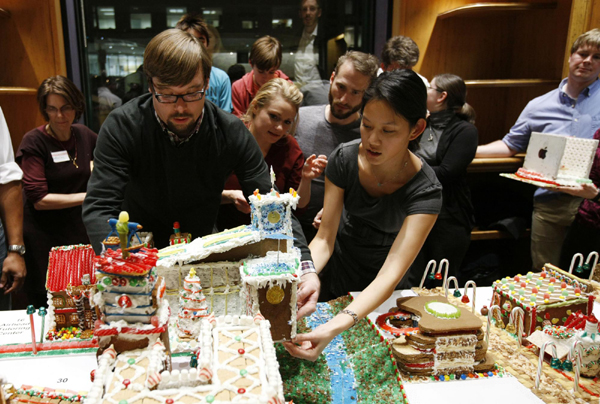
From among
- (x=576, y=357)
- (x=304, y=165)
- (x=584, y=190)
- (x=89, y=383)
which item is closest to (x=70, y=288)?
(x=89, y=383)

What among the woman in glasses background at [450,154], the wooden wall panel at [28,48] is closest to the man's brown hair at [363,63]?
the woman in glasses background at [450,154]

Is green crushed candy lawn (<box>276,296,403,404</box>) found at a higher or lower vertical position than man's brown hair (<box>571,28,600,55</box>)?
lower

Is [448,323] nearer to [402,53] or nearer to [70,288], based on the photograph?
[70,288]

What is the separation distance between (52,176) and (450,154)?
9.15 ft

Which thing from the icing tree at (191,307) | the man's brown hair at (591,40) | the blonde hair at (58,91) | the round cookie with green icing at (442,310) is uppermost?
the man's brown hair at (591,40)

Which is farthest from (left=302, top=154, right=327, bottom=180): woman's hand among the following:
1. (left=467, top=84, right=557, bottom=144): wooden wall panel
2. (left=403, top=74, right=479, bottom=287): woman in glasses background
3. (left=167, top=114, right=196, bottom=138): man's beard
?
(left=467, top=84, right=557, bottom=144): wooden wall panel

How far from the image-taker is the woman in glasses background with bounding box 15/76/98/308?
3.01m

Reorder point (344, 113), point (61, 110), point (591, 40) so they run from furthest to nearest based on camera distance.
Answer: point (591, 40)
point (61, 110)
point (344, 113)

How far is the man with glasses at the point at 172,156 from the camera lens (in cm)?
182

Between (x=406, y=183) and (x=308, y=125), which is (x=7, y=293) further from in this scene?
(x=406, y=183)

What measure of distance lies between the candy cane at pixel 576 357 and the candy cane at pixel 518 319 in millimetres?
232

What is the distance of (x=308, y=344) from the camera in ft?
5.75

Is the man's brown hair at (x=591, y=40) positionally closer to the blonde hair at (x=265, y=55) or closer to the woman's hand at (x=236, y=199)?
the blonde hair at (x=265, y=55)

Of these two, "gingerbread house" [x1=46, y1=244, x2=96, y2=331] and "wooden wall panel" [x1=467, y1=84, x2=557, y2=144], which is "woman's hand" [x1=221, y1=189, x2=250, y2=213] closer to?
"gingerbread house" [x1=46, y1=244, x2=96, y2=331]
